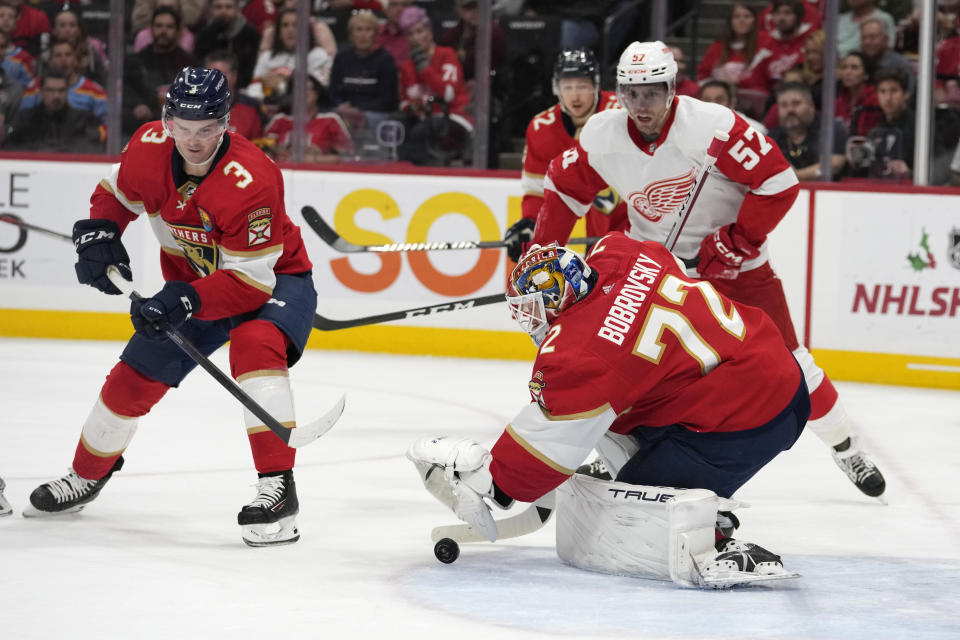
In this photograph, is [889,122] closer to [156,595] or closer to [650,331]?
[650,331]

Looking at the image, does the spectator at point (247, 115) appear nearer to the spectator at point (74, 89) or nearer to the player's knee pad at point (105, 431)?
the spectator at point (74, 89)

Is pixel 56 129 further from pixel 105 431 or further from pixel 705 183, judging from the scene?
pixel 705 183

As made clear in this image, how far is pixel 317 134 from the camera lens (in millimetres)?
7145

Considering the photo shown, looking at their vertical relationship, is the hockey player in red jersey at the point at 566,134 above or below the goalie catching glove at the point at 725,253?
above

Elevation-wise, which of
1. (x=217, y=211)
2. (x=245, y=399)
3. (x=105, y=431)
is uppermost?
(x=217, y=211)

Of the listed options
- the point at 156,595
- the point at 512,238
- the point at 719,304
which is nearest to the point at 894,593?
the point at 719,304

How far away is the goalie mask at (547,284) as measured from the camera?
296 cm

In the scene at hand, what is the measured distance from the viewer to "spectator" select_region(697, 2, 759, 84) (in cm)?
693

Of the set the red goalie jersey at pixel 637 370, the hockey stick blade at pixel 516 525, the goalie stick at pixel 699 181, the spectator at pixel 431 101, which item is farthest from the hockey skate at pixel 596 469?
the spectator at pixel 431 101

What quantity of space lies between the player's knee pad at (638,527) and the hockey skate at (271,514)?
0.64 m

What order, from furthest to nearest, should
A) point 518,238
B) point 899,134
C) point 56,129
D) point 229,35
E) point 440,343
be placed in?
1. point 229,35
2. point 56,129
3. point 440,343
4. point 899,134
5. point 518,238

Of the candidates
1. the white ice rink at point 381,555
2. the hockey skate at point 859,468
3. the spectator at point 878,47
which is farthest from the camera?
the spectator at point 878,47

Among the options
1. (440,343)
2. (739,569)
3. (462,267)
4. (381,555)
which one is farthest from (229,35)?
(739,569)

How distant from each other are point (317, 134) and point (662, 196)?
11.0ft
